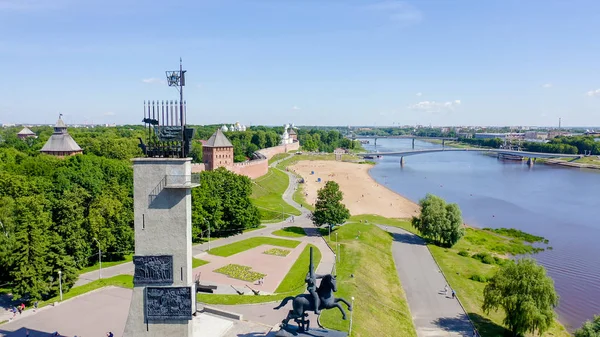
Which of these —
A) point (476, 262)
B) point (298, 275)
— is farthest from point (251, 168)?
point (298, 275)

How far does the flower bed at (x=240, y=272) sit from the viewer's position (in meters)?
31.4

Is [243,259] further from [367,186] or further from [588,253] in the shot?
[367,186]

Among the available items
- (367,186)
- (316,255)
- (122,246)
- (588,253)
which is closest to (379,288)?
(316,255)

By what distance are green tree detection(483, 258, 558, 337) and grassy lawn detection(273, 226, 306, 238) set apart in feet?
71.5

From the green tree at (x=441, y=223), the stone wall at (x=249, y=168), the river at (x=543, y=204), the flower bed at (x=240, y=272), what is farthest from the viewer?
the stone wall at (x=249, y=168)

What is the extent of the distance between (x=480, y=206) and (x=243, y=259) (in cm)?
5153

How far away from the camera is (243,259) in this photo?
36.1 metres

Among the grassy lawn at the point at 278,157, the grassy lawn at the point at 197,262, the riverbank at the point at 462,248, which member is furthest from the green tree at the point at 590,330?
the grassy lawn at the point at 278,157

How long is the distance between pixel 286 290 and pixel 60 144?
53203mm

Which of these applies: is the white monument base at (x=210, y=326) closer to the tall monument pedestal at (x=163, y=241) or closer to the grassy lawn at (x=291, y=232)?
the tall monument pedestal at (x=163, y=241)

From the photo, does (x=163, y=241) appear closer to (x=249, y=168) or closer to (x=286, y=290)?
(x=286, y=290)

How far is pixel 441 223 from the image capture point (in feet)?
148

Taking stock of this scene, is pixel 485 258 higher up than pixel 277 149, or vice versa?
pixel 277 149

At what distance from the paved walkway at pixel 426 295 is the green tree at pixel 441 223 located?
197 centimetres
